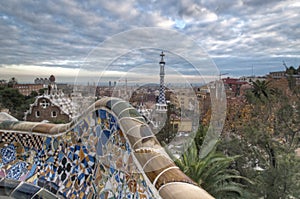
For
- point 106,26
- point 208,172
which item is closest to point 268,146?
point 208,172

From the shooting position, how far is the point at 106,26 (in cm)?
271

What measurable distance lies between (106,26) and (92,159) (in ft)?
5.74

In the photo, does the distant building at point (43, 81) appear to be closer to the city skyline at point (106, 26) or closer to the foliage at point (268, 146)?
the city skyline at point (106, 26)

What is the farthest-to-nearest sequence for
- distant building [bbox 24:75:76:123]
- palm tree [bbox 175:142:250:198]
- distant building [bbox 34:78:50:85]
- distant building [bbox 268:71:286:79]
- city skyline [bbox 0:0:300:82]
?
1. distant building [bbox 268:71:286:79]
2. distant building [bbox 24:75:76:123]
3. distant building [bbox 34:78:50:85]
4. palm tree [bbox 175:142:250:198]
5. city skyline [bbox 0:0:300:82]

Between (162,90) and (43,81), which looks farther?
(43,81)

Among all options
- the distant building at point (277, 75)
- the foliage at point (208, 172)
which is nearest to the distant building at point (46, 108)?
the foliage at point (208, 172)

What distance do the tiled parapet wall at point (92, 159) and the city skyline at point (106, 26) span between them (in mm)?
269

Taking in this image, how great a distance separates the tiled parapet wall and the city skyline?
0.88 ft

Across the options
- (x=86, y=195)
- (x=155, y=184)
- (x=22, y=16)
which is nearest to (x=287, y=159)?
(x=86, y=195)

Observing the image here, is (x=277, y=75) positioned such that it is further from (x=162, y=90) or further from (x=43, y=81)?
(x=162, y=90)

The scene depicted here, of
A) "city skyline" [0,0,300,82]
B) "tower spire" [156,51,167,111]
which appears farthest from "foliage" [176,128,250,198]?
"tower spire" [156,51,167,111]

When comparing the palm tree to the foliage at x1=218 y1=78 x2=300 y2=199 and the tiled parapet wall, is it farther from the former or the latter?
the tiled parapet wall

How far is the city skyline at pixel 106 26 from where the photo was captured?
83.2 inches

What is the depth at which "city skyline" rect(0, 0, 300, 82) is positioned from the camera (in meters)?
2.11
